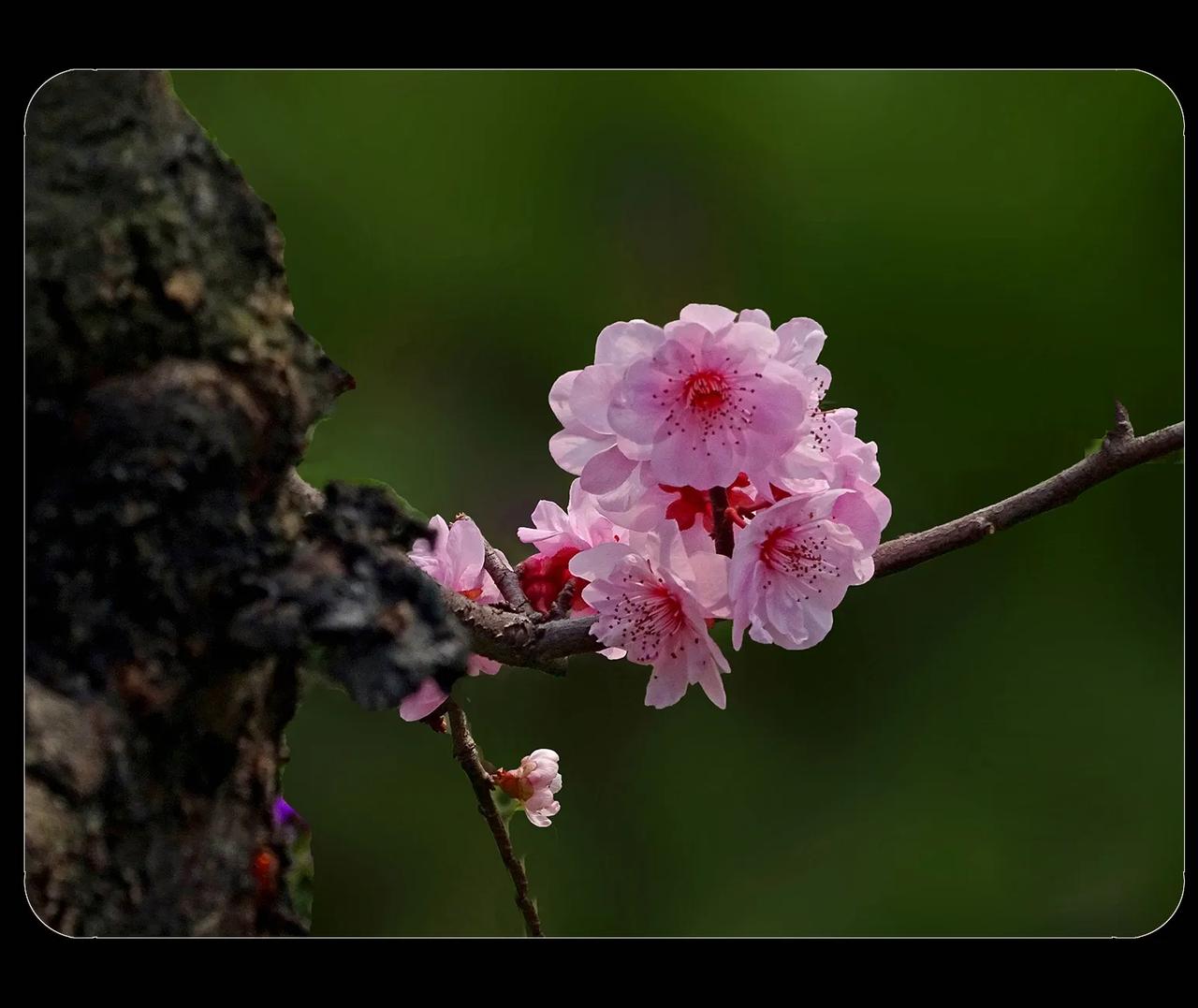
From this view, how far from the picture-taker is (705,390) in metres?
0.79

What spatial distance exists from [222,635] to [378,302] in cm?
52

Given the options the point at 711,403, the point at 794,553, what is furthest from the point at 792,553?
the point at 711,403

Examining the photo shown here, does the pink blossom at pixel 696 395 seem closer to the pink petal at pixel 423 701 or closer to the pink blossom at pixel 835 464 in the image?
the pink blossom at pixel 835 464

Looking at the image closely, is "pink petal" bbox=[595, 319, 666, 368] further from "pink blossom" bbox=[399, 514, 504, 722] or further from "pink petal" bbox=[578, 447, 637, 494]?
"pink blossom" bbox=[399, 514, 504, 722]

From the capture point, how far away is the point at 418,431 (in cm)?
118

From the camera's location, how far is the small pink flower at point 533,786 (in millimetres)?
1040

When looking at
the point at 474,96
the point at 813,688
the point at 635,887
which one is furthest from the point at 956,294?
the point at 635,887

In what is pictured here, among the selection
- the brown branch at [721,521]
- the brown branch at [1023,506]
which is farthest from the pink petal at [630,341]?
the brown branch at [1023,506]

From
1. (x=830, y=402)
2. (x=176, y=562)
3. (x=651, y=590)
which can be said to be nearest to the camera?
(x=176, y=562)

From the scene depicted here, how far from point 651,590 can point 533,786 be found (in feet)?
0.91

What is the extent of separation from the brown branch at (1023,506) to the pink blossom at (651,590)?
0.40 feet

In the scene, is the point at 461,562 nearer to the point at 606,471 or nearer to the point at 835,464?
the point at 606,471

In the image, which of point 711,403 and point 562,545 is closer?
point 711,403

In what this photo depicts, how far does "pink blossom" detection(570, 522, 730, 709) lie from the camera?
2.74ft
